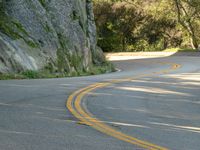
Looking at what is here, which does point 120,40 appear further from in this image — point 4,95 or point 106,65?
point 4,95

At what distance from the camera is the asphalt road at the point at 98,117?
747 cm

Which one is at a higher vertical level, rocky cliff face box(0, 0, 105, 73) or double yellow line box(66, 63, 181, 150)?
rocky cliff face box(0, 0, 105, 73)

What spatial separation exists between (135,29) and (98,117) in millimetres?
51390

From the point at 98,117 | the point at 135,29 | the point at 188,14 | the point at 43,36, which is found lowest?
the point at 135,29

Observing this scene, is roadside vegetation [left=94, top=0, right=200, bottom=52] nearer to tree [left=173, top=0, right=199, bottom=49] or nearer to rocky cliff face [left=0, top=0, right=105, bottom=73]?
tree [left=173, top=0, right=199, bottom=49]

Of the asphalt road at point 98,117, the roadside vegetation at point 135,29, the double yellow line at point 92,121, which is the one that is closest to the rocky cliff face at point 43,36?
the asphalt road at point 98,117

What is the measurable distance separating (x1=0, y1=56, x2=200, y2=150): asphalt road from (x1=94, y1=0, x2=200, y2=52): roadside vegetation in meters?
41.3

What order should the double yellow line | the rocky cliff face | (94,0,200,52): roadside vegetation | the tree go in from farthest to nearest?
(94,0,200,52): roadside vegetation, the tree, the rocky cliff face, the double yellow line

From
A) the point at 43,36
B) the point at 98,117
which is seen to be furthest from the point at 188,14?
the point at 98,117

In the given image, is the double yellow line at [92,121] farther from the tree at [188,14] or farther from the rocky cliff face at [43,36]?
the tree at [188,14]

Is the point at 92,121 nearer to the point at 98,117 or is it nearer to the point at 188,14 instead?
the point at 98,117

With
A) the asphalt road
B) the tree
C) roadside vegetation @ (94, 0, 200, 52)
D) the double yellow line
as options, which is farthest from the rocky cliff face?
roadside vegetation @ (94, 0, 200, 52)

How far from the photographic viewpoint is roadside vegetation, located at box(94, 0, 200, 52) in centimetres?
5894

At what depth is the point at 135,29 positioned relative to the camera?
60.7 m
